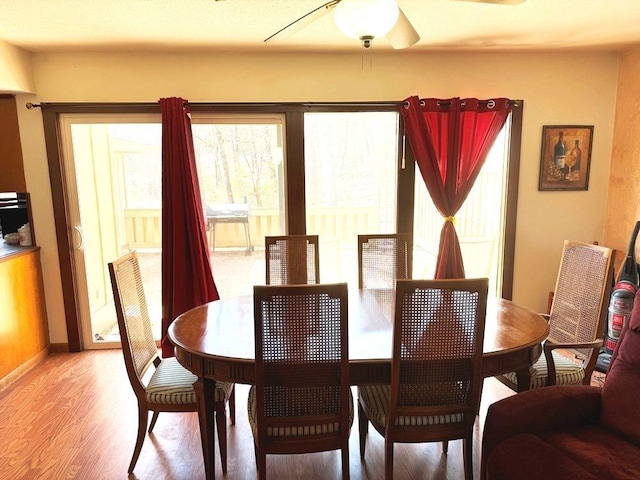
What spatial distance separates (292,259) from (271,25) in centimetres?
150

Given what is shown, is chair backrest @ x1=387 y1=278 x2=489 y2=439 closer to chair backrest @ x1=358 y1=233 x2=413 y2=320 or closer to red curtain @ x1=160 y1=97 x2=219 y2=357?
chair backrest @ x1=358 y1=233 x2=413 y2=320

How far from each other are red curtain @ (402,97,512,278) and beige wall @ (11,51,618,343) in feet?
0.57

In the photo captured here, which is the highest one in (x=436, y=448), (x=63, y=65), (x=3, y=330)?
(x=63, y=65)

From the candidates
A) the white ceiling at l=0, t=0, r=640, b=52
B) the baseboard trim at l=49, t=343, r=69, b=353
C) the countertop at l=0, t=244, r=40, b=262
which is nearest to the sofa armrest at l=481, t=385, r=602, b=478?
the white ceiling at l=0, t=0, r=640, b=52

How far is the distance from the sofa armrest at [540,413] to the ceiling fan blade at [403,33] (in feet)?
5.64

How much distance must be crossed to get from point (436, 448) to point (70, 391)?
2.41 meters

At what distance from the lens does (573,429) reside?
1611 millimetres

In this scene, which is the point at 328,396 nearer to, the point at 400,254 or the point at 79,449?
the point at 400,254

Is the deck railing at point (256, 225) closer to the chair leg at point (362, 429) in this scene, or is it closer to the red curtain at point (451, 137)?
the red curtain at point (451, 137)

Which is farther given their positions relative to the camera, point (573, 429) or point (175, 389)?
point (175, 389)

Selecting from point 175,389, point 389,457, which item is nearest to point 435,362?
point 389,457

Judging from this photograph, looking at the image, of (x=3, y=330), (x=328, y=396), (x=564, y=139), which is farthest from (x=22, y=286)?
(x=564, y=139)

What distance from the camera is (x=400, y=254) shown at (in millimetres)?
2754

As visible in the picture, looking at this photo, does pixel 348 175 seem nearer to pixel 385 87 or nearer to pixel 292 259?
pixel 385 87
